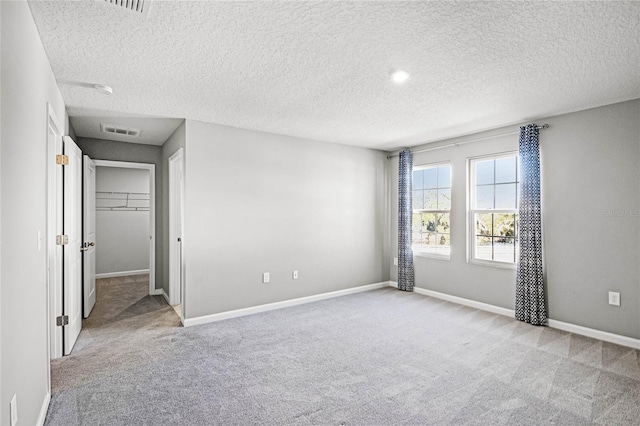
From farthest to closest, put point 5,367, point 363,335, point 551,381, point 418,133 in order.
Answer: point 418,133 < point 363,335 < point 551,381 < point 5,367

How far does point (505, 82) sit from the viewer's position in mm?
2838

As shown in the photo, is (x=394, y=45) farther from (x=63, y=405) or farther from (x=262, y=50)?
(x=63, y=405)

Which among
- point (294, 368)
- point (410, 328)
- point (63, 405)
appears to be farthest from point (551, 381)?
point (63, 405)

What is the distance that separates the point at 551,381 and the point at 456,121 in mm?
2796

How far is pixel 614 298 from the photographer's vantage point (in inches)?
133

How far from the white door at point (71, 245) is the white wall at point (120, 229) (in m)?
3.42

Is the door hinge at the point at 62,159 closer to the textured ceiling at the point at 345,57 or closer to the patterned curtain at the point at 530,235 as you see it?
the textured ceiling at the point at 345,57

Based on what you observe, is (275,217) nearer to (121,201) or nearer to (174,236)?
(174,236)

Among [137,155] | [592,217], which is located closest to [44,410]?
[137,155]

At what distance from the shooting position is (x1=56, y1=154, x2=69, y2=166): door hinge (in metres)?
2.99

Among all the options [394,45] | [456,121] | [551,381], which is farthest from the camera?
[456,121]

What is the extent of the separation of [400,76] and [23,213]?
2620 millimetres

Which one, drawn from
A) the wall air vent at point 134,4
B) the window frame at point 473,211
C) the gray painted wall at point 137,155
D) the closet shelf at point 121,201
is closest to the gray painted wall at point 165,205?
Result: the gray painted wall at point 137,155

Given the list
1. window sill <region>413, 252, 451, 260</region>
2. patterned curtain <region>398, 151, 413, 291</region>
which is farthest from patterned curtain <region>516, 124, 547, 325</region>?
patterned curtain <region>398, 151, 413, 291</region>
